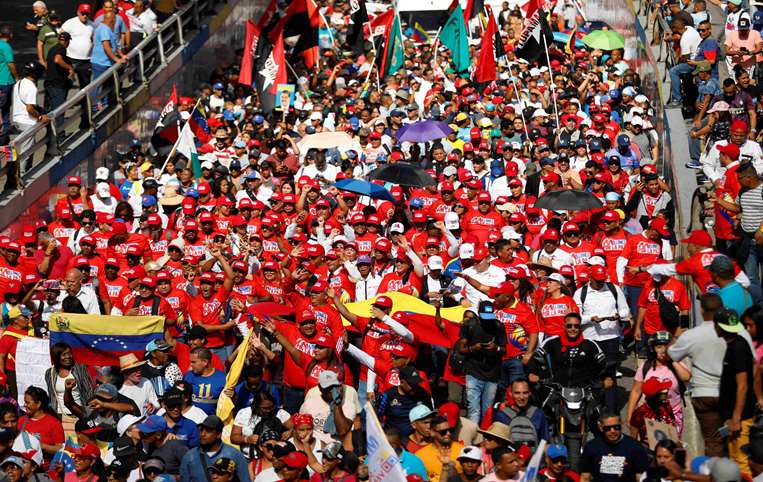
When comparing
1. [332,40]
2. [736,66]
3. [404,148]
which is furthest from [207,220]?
[332,40]

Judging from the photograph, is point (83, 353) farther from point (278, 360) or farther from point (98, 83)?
point (98, 83)

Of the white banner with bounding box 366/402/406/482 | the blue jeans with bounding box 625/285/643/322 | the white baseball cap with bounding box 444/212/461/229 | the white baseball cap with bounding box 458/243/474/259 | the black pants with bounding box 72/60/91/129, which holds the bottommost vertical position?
the black pants with bounding box 72/60/91/129

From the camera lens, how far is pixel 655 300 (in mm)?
15477

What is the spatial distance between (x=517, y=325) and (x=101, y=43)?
11.9m

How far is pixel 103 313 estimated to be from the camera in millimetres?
16609

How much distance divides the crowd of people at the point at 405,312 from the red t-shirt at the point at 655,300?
0.07 feet

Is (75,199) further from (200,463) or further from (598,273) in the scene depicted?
(200,463)

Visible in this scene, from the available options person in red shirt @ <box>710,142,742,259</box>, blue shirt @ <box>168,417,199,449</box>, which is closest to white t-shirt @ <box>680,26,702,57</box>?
person in red shirt @ <box>710,142,742,259</box>

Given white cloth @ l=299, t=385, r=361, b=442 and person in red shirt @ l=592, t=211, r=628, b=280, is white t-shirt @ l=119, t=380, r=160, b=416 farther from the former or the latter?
person in red shirt @ l=592, t=211, r=628, b=280

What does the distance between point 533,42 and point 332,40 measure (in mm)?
6078

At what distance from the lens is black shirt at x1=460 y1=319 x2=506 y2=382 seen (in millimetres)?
14500

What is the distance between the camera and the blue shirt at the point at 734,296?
12688 mm

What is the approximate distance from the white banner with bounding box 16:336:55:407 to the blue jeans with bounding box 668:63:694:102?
35.9 ft

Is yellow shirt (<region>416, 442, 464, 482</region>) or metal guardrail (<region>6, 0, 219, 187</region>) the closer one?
yellow shirt (<region>416, 442, 464, 482</region>)
